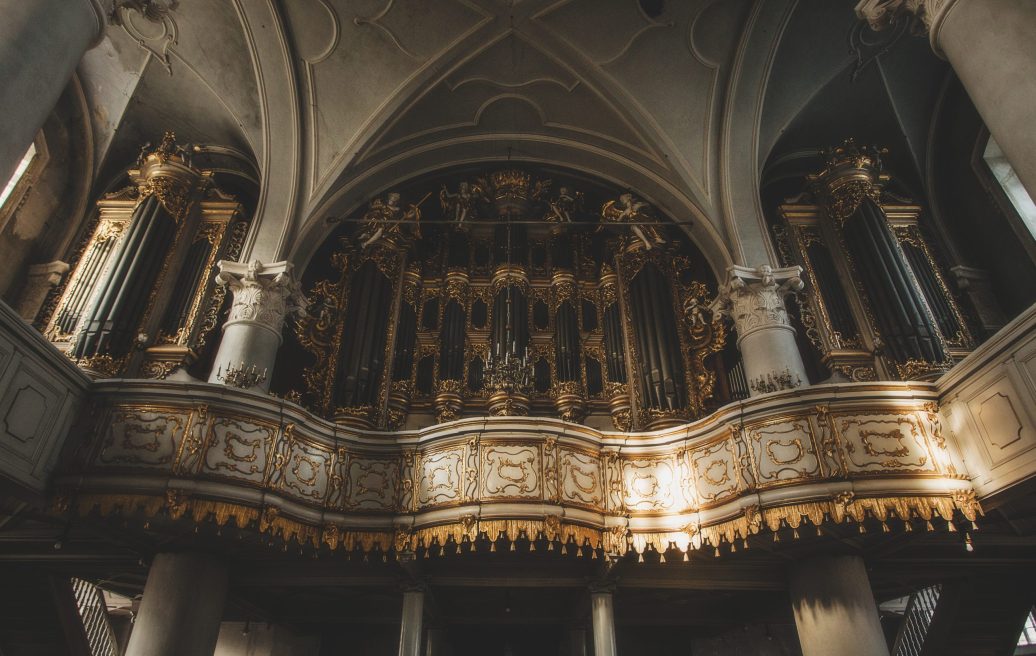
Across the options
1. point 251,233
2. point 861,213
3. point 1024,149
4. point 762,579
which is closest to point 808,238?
point 861,213

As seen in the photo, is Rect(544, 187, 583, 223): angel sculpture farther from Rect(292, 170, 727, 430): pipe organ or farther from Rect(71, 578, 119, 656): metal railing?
Rect(71, 578, 119, 656): metal railing

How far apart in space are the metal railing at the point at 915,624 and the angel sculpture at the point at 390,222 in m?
10.8

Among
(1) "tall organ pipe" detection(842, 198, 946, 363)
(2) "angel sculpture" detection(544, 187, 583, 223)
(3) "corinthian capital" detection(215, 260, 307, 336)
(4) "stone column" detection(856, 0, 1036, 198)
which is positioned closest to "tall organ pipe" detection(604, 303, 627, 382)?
(2) "angel sculpture" detection(544, 187, 583, 223)

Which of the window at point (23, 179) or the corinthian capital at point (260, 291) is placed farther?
the window at point (23, 179)

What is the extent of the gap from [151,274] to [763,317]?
10186 millimetres

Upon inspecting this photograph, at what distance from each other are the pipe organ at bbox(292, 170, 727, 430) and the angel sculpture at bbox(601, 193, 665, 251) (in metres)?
0.03

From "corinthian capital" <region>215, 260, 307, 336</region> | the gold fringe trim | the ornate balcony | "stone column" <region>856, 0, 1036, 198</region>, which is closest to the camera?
"stone column" <region>856, 0, 1036, 198</region>

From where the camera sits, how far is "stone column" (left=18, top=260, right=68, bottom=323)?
11.1 meters

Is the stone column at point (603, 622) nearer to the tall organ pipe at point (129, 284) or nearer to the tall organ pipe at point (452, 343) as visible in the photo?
the tall organ pipe at point (452, 343)

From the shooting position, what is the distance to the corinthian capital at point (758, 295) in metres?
10.3

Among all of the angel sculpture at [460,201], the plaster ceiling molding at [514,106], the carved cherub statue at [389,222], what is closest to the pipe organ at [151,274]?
the carved cherub statue at [389,222]

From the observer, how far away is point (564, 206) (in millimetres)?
13734

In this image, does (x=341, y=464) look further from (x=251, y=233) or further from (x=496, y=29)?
(x=496, y=29)

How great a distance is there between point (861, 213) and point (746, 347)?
3.83 metres
